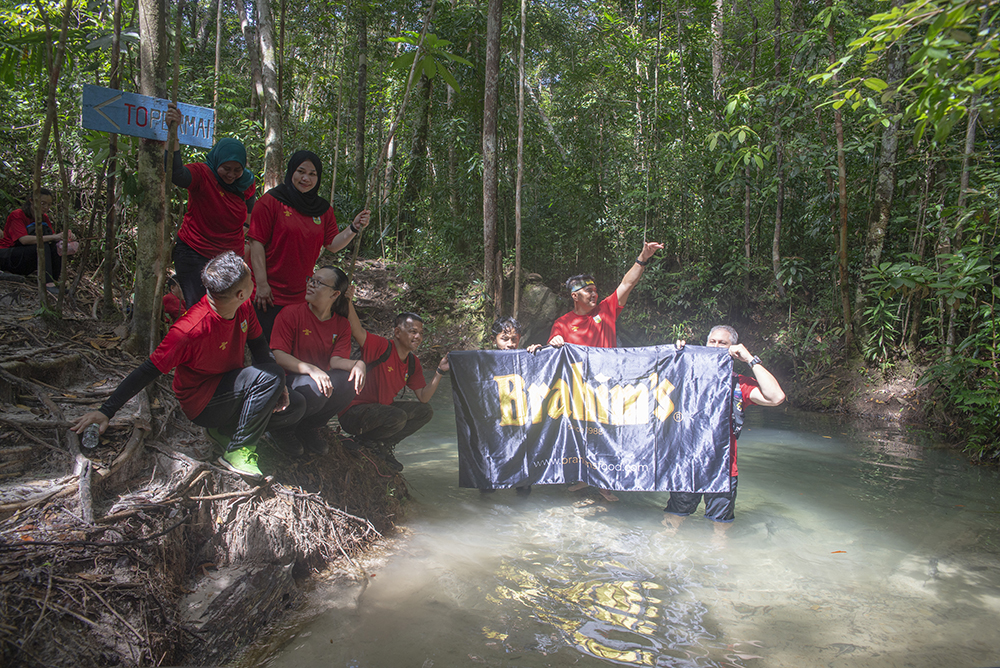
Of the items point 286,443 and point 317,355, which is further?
point 317,355

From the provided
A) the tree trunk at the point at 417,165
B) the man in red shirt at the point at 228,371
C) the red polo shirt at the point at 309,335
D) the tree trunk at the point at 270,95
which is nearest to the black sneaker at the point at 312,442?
the man in red shirt at the point at 228,371

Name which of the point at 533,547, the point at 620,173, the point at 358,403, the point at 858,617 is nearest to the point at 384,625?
the point at 533,547

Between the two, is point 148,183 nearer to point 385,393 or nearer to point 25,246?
point 385,393

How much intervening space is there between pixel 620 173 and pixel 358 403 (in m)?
8.00

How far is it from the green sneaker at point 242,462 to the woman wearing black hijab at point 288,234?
0.84m

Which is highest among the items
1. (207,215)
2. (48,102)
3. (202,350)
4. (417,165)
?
(417,165)

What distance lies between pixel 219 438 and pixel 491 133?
6262mm

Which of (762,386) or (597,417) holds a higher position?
(762,386)

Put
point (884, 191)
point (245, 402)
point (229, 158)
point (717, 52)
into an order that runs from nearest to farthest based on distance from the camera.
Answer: point (245, 402), point (229, 158), point (884, 191), point (717, 52)

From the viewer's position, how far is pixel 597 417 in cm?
392

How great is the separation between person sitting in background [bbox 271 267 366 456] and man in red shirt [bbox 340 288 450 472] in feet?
0.50

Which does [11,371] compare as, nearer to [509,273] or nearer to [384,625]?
[384,625]

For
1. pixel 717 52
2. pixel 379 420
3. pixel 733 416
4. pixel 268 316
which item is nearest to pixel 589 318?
pixel 733 416

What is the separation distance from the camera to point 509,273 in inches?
393
